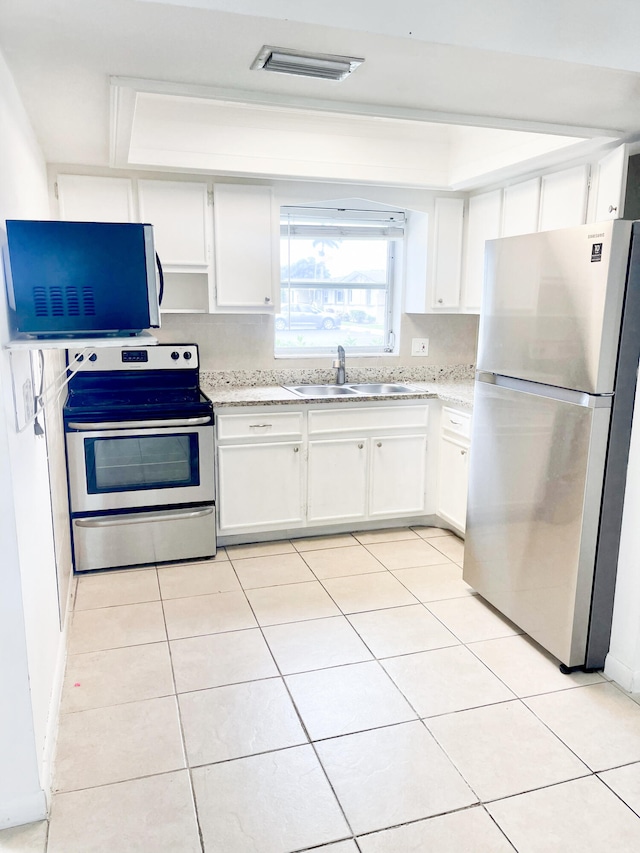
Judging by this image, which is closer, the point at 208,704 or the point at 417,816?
the point at 417,816

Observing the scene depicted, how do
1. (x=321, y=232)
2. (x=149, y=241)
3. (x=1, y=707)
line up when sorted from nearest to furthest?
(x=1, y=707) → (x=149, y=241) → (x=321, y=232)

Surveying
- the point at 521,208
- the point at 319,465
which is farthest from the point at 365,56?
the point at 319,465

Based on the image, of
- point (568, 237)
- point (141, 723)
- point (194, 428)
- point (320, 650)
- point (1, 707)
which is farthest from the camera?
point (194, 428)

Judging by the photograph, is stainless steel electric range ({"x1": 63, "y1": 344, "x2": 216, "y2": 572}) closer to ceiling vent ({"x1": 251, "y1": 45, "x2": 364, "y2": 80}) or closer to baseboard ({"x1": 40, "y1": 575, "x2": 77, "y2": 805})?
baseboard ({"x1": 40, "y1": 575, "x2": 77, "y2": 805})

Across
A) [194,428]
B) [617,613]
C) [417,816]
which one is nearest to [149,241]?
[194,428]

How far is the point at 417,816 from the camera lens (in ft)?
5.66

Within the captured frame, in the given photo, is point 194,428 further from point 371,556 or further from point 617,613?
point 617,613

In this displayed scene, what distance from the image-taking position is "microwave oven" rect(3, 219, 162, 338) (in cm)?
170

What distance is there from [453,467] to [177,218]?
2.12 m

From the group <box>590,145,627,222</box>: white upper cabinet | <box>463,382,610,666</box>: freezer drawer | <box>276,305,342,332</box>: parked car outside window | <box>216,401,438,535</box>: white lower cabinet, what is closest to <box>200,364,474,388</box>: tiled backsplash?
<box>276,305,342,332</box>: parked car outside window

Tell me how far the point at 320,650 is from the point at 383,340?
7.94ft

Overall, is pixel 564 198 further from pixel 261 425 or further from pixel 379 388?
pixel 261 425

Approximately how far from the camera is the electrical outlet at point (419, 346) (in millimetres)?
4316

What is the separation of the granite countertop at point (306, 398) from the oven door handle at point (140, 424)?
0.13 metres
